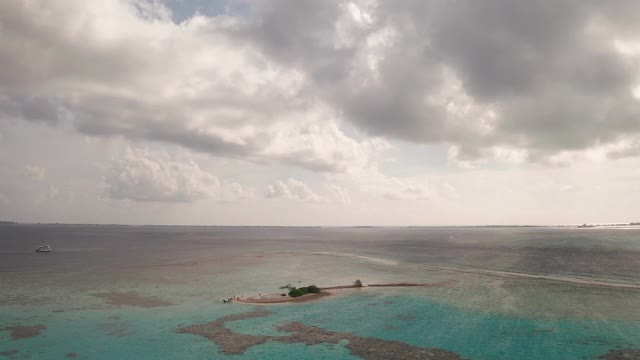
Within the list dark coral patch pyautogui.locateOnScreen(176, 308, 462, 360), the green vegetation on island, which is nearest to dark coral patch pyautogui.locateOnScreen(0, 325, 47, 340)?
dark coral patch pyautogui.locateOnScreen(176, 308, 462, 360)

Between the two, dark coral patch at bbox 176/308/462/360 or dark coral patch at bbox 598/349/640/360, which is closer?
dark coral patch at bbox 598/349/640/360

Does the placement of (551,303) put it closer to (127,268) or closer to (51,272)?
(127,268)

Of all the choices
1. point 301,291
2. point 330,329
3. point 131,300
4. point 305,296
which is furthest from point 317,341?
point 131,300

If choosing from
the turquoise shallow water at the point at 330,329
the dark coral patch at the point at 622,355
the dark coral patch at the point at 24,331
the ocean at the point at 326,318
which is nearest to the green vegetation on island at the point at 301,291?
the ocean at the point at 326,318

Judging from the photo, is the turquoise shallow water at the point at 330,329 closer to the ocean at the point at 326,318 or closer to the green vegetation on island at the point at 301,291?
the ocean at the point at 326,318

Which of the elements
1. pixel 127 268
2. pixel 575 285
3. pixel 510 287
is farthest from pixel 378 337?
pixel 127 268

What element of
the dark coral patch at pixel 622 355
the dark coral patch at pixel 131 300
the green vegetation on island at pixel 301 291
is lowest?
the dark coral patch at pixel 131 300

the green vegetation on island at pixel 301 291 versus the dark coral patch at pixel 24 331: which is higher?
the green vegetation on island at pixel 301 291

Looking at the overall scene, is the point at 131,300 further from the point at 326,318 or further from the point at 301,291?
the point at 326,318

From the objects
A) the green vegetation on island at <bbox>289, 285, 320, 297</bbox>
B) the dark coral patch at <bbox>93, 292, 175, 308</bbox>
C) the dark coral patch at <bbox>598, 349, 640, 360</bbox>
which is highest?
the green vegetation on island at <bbox>289, 285, 320, 297</bbox>

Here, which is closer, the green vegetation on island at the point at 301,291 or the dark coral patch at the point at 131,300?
the dark coral patch at the point at 131,300

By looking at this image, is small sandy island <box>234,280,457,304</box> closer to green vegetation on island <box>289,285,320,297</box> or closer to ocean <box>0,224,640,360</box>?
green vegetation on island <box>289,285,320,297</box>
